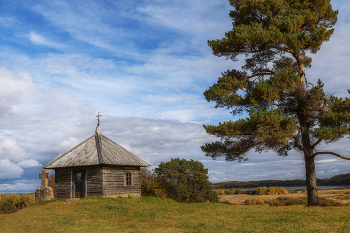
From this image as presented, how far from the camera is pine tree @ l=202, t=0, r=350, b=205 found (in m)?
15.7

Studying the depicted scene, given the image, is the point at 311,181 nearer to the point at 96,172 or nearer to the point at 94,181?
the point at 96,172

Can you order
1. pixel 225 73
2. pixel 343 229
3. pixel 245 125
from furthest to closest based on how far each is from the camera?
pixel 225 73
pixel 245 125
pixel 343 229

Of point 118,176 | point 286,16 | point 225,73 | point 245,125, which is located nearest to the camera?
point 245,125

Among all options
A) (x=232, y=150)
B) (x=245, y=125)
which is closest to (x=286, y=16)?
(x=245, y=125)

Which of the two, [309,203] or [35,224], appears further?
[309,203]

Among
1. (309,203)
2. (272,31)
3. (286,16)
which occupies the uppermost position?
(286,16)

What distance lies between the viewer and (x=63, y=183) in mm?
23828

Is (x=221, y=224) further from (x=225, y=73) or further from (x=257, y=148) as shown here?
(x=225, y=73)

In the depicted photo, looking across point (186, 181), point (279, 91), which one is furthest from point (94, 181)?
point (279, 91)

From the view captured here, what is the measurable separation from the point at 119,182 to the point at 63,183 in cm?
513

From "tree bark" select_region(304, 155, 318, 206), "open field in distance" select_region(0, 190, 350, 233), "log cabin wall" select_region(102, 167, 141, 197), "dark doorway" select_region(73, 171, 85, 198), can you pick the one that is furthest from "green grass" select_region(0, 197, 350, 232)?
"dark doorway" select_region(73, 171, 85, 198)

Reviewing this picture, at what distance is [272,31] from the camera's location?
1705cm

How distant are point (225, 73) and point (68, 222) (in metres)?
15.0

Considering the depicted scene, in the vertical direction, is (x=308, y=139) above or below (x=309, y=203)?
above
